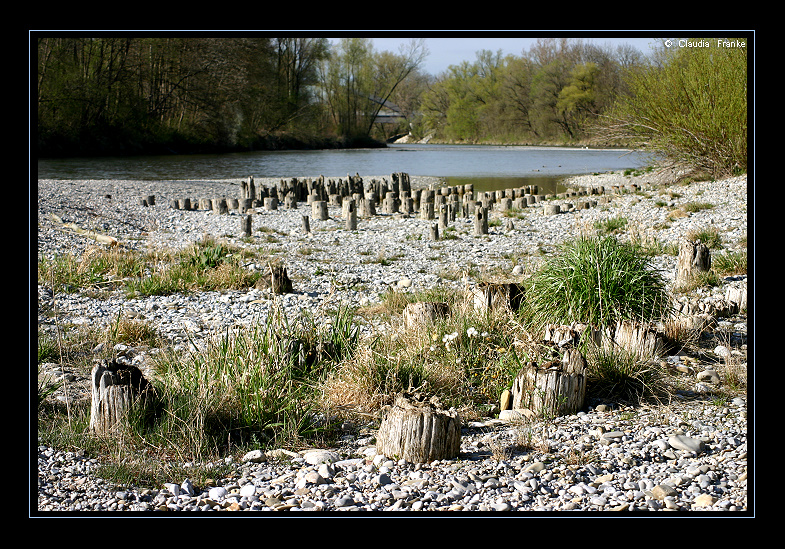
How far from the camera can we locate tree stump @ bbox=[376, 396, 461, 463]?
3445 millimetres

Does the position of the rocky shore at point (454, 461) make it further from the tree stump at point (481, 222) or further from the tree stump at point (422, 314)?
the tree stump at point (481, 222)

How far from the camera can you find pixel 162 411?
388 cm

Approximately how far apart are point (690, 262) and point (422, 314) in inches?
149

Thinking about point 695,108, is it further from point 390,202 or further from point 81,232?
point 81,232

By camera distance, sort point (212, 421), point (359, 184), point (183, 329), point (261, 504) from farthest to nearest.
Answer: point (359, 184) < point (183, 329) < point (212, 421) < point (261, 504)

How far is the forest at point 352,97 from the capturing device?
1783 cm

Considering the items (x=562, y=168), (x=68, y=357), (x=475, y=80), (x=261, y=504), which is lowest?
Answer: (x=261, y=504)

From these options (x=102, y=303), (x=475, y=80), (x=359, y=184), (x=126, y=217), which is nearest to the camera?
(x=102, y=303)

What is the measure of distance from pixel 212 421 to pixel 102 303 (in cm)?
402

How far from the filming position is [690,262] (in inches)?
291
